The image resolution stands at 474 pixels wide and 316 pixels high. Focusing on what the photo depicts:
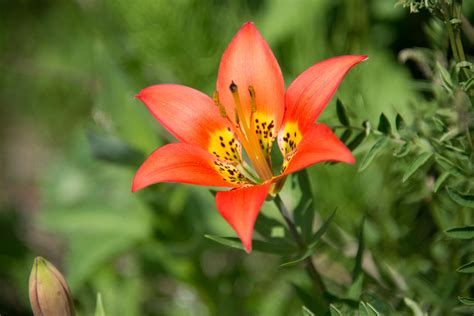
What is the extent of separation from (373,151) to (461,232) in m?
0.18

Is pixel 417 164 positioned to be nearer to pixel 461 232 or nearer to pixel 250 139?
pixel 461 232

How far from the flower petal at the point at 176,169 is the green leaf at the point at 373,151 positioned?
0.65 ft

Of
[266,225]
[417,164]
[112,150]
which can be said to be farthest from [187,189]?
[417,164]

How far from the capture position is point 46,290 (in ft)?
3.54

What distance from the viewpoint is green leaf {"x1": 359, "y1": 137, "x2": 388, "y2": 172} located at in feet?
3.63

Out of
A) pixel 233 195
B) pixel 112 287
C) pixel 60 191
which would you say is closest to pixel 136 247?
pixel 112 287

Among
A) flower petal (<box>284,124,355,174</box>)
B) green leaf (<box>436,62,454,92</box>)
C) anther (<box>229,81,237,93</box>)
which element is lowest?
flower petal (<box>284,124,355,174</box>)

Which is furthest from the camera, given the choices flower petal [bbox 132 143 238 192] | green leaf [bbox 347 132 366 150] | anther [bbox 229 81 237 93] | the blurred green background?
the blurred green background

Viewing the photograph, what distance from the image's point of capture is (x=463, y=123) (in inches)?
43.5

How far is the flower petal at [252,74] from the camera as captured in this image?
1202 mm

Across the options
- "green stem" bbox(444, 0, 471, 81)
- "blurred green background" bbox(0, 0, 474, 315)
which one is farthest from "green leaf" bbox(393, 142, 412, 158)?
"blurred green background" bbox(0, 0, 474, 315)

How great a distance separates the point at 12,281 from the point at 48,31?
110 cm

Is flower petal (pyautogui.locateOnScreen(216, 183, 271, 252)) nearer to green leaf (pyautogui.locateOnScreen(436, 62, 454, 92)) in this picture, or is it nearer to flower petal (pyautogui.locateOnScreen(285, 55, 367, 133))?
flower petal (pyautogui.locateOnScreen(285, 55, 367, 133))

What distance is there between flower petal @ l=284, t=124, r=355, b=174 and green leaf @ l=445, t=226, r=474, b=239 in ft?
0.76
